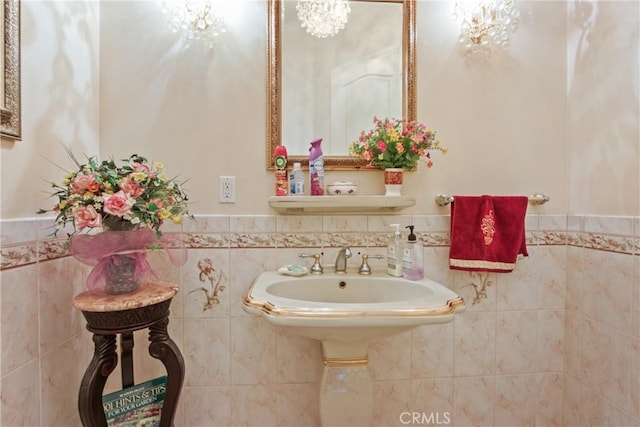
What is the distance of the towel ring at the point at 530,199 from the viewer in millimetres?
1404

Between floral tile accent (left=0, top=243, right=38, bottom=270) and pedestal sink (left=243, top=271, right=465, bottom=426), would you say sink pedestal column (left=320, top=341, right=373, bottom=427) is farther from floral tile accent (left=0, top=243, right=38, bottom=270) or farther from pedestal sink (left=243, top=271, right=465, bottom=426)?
floral tile accent (left=0, top=243, right=38, bottom=270)

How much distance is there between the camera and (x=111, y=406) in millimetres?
1063

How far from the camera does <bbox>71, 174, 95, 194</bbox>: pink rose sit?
96 cm

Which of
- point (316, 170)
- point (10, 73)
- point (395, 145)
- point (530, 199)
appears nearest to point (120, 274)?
point (10, 73)

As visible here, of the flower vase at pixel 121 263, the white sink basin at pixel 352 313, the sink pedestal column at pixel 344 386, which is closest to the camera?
the white sink basin at pixel 352 313

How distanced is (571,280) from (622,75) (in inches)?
34.2

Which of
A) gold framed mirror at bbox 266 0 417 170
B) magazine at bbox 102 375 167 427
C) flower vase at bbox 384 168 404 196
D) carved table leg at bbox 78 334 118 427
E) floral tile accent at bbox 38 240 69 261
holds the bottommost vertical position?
magazine at bbox 102 375 167 427

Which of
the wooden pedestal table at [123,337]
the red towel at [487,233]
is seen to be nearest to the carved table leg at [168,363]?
the wooden pedestal table at [123,337]

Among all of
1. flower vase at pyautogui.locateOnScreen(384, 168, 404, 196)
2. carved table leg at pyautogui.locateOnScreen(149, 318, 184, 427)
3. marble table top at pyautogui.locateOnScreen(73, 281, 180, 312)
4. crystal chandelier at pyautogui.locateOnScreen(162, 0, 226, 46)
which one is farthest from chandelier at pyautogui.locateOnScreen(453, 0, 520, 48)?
carved table leg at pyautogui.locateOnScreen(149, 318, 184, 427)

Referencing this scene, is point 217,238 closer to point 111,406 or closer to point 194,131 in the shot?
→ point 194,131

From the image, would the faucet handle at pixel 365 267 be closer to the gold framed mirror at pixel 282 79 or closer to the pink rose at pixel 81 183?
the gold framed mirror at pixel 282 79

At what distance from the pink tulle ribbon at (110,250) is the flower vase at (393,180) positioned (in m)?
0.90

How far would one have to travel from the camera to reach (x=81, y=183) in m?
0.96

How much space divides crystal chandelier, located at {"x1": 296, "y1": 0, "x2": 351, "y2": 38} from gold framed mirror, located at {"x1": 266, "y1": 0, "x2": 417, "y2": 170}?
0.04 meters
